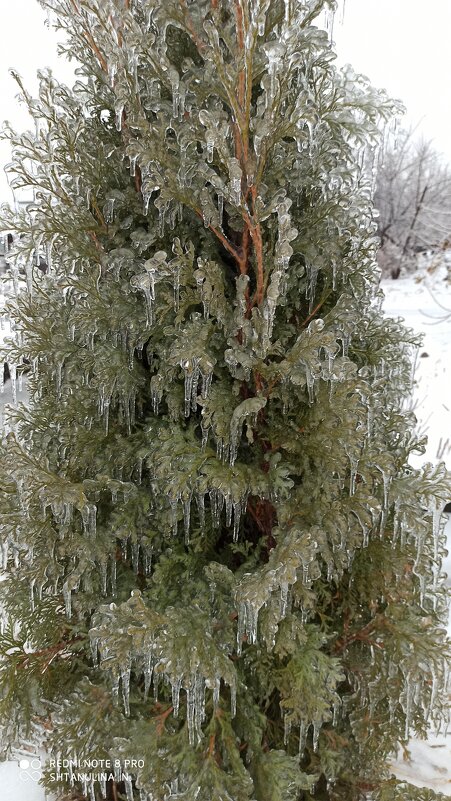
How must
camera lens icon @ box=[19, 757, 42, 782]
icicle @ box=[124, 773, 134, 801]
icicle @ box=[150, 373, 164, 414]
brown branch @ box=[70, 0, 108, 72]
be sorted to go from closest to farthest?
brown branch @ box=[70, 0, 108, 72]
icicle @ box=[150, 373, 164, 414]
icicle @ box=[124, 773, 134, 801]
camera lens icon @ box=[19, 757, 42, 782]

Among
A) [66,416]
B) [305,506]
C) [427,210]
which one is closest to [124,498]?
[66,416]

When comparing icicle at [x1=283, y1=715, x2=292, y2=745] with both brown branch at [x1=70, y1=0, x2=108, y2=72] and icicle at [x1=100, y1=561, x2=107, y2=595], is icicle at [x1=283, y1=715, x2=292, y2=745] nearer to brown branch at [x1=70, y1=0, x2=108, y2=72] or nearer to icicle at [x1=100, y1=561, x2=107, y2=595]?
icicle at [x1=100, y1=561, x2=107, y2=595]

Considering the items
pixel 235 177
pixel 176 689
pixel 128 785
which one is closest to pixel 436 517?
pixel 176 689

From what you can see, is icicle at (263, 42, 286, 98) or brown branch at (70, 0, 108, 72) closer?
icicle at (263, 42, 286, 98)

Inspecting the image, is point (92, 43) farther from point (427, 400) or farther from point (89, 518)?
point (427, 400)

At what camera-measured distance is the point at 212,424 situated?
2229 millimetres

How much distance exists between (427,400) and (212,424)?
303 inches

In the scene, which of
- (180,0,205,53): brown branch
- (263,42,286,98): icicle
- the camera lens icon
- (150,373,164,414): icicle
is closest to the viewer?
(263,42,286,98): icicle

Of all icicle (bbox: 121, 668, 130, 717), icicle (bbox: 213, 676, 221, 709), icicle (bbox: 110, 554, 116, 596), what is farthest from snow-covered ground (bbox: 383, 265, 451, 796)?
icicle (bbox: 110, 554, 116, 596)

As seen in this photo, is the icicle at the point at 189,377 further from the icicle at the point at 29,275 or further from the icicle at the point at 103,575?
the icicle at the point at 29,275

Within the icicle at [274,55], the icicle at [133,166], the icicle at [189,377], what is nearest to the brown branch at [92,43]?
the icicle at [133,166]

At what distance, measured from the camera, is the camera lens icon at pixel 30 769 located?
341cm

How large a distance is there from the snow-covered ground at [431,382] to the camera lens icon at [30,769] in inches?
97.4

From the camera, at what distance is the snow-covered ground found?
3783 mm
